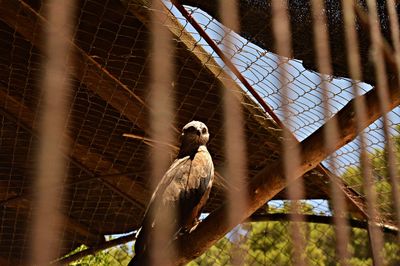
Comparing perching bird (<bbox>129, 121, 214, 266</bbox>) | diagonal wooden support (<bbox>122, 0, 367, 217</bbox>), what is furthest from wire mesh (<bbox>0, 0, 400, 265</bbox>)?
perching bird (<bbox>129, 121, 214, 266</bbox>)

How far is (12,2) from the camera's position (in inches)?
87.2

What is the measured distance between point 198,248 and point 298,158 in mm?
446

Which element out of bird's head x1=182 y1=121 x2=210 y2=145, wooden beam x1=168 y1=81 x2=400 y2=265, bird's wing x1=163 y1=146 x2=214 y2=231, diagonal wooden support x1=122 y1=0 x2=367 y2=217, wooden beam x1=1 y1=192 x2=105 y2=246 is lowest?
wooden beam x1=168 y1=81 x2=400 y2=265

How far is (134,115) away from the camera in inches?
103

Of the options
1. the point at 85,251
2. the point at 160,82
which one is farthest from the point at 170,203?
the point at 160,82

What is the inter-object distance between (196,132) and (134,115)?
284 millimetres

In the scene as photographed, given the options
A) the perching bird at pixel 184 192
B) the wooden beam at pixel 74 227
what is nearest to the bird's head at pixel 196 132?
the perching bird at pixel 184 192

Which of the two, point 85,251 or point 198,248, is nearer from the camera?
point 198,248

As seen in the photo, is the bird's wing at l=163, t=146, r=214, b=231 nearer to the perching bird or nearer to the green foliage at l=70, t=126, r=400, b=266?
the perching bird

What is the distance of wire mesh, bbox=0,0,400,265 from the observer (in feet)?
7.36

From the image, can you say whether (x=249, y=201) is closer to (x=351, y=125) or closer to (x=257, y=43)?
(x=351, y=125)

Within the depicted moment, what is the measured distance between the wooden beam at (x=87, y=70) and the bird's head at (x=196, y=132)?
0.63 ft

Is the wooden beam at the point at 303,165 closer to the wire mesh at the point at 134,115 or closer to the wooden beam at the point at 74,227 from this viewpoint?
the wire mesh at the point at 134,115

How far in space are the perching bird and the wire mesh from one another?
0.46ft
